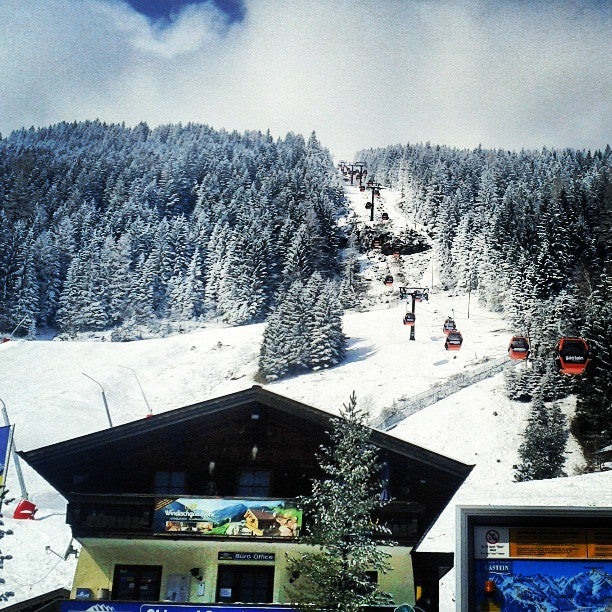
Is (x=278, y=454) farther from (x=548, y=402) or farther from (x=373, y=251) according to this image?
(x=373, y=251)

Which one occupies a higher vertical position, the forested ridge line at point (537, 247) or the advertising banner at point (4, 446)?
the forested ridge line at point (537, 247)

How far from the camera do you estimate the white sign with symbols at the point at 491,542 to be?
12.7 metres

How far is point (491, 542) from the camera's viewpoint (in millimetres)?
12789

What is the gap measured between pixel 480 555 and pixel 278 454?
8.68 metres

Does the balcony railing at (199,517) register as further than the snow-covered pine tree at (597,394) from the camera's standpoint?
No

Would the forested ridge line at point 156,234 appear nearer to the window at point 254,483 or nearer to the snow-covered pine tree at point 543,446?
the snow-covered pine tree at point 543,446

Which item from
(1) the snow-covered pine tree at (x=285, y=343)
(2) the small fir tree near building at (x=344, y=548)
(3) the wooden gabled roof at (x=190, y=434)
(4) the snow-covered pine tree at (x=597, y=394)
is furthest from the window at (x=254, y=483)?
(1) the snow-covered pine tree at (x=285, y=343)

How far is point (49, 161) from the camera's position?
142m

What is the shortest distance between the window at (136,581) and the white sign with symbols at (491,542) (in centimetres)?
990

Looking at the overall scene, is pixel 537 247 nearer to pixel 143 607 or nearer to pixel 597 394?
pixel 597 394

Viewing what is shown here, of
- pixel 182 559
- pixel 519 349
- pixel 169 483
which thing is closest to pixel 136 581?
pixel 182 559

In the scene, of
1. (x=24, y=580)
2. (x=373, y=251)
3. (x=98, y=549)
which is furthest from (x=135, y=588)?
(x=373, y=251)

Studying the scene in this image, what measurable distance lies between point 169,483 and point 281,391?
33699 millimetres

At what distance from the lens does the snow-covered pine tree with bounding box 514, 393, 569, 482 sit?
3672 centimetres
